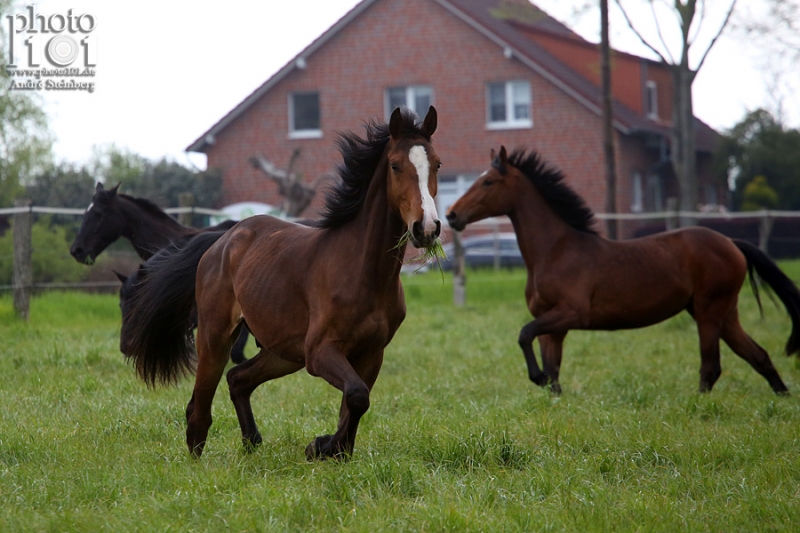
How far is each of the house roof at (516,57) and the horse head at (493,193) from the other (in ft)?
59.4

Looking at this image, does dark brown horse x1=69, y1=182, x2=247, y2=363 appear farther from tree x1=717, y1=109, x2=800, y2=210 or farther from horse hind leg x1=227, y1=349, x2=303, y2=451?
tree x1=717, y1=109, x2=800, y2=210

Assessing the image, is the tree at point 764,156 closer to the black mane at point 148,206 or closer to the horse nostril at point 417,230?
the black mane at point 148,206

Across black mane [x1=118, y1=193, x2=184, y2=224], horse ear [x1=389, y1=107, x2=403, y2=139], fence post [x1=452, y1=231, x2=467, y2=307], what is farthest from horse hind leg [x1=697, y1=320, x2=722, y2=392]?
fence post [x1=452, y1=231, x2=467, y2=307]

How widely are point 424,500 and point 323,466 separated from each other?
74cm

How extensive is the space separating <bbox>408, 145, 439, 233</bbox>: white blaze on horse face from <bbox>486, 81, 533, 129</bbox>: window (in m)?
24.0

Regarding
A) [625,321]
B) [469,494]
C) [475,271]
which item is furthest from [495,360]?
[475,271]

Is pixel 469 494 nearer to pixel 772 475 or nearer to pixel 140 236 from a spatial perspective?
pixel 772 475

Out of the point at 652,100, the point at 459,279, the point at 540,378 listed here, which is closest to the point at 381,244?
the point at 540,378

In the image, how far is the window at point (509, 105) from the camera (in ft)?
92.8

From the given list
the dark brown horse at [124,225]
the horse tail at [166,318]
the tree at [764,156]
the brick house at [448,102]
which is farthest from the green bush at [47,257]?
the tree at [764,156]

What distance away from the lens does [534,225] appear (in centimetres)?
862

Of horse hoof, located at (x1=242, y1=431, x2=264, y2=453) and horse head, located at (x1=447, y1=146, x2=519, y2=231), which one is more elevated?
horse head, located at (x1=447, y1=146, x2=519, y2=231)

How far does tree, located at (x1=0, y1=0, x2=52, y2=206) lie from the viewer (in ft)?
83.1

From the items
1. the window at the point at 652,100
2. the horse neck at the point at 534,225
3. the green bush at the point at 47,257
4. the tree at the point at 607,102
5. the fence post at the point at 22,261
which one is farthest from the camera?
the window at the point at 652,100
